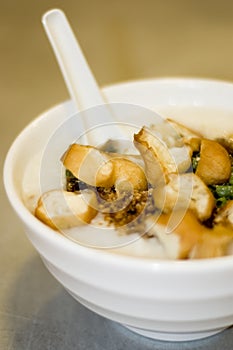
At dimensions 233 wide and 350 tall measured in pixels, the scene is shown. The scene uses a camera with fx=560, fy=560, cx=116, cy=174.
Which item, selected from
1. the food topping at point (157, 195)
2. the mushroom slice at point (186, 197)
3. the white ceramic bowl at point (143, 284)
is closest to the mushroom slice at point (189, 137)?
the food topping at point (157, 195)

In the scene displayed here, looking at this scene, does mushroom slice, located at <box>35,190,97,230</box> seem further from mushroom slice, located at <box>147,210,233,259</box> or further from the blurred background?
the blurred background

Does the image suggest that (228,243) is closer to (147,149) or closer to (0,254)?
(147,149)

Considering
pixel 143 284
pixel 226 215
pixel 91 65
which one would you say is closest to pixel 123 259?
pixel 143 284

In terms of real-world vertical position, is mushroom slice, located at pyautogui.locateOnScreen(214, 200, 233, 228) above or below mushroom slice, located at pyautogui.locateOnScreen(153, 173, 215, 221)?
below

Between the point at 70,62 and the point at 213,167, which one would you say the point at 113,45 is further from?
the point at 213,167

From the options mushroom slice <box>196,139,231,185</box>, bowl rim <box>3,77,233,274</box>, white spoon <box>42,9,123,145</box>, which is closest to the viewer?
bowl rim <box>3,77,233,274</box>

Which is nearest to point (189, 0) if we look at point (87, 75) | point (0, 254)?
point (87, 75)

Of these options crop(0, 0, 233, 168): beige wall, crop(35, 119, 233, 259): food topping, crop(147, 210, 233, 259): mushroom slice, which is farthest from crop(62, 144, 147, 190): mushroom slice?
crop(0, 0, 233, 168): beige wall
